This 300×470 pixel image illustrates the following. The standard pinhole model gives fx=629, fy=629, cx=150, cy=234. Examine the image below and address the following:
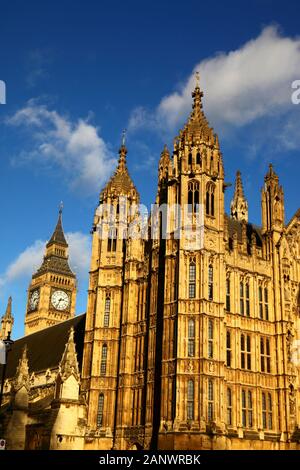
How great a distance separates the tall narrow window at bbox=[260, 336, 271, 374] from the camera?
5447cm

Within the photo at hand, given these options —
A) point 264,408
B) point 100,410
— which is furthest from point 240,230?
point 100,410

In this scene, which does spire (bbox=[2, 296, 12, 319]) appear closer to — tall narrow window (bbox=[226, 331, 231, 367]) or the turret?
the turret

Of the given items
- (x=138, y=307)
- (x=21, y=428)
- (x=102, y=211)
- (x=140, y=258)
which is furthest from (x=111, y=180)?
(x=21, y=428)

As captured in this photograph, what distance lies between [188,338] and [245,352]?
6512 mm

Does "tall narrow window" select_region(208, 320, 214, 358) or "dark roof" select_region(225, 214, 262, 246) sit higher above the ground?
"dark roof" select_region(225, 214, 262, 246)

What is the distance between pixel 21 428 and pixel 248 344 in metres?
22.9

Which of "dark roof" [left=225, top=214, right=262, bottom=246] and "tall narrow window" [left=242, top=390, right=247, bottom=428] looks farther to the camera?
"dark roof" [left=225, top=214, right=262, bottom=246]

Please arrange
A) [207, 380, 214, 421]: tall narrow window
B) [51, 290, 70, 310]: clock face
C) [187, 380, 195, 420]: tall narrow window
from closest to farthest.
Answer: [187, 380, 195, 420]: tall narrow window
[207, 380, 214, 421]: tall narrow window
[51, 290, 70, 310]: clock face

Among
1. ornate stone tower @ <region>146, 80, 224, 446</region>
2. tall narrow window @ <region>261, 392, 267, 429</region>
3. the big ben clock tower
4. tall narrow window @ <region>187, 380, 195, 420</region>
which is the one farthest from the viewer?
the big ben clock tower

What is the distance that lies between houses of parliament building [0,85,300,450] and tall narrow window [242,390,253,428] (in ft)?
0.31

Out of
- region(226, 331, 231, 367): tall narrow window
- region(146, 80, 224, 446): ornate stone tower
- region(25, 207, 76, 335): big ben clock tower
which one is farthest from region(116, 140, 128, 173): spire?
region(25, 207, 76, 335): big ben clock tower

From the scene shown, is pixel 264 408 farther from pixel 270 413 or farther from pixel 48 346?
pixel 48 346

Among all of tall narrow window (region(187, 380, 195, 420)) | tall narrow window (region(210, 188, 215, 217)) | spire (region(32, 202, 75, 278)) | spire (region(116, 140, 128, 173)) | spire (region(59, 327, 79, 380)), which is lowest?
tall narrow window (region(187, 380, 195, 420))

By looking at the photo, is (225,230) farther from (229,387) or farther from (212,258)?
(229,387)
